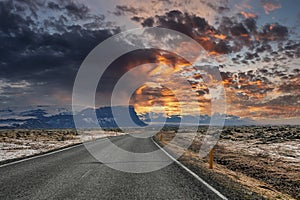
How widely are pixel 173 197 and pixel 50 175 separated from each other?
5435 millimetres

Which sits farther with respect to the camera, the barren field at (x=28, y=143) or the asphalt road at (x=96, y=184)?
the barren field at (x=28, y=143)

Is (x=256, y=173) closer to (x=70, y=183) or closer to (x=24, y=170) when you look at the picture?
(x=70, y=183)

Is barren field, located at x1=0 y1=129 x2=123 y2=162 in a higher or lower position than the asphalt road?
lower

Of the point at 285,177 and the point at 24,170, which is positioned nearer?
the point at 24,170

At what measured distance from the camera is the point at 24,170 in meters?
11.6

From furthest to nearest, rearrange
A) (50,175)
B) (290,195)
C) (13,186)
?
1. (50,175)
2. (290,195)
3. (13,186)

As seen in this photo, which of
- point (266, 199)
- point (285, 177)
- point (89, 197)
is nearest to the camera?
point (89, 197)

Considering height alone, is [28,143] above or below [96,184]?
below

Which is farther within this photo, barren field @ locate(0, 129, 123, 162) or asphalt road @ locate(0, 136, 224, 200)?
barren field @ locate(0, 129, 123, 162)

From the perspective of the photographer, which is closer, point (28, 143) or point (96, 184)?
point (96, 184)

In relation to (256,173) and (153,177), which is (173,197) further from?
(256,173)

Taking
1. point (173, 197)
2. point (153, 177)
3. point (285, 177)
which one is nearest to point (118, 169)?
point (153, 177)

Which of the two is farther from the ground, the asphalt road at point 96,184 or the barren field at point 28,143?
the asphalt road at point 96,184

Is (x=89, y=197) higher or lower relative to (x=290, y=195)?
higher
